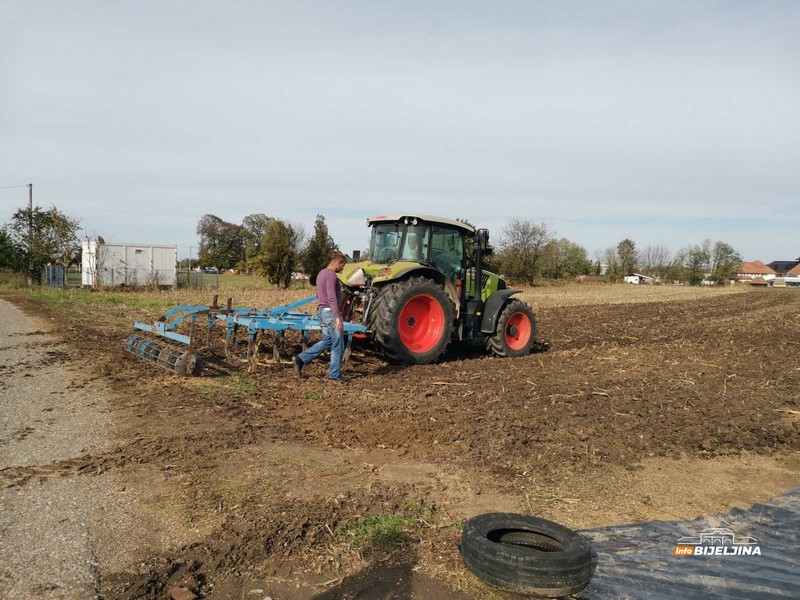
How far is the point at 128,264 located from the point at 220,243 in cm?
4060

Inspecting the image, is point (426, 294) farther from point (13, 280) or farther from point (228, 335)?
point (13, 280)

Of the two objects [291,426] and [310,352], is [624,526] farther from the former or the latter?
[310,352]

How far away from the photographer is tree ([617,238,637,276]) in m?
74.6

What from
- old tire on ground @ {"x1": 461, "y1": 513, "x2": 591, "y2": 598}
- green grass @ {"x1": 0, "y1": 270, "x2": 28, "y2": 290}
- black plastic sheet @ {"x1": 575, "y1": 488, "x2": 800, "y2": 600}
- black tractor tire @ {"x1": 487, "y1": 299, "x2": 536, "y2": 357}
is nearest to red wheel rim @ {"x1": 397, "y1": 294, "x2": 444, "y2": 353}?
black tractor tire @ {"x1": 487, "y1": 299, "x2": 536, "y2": 357}

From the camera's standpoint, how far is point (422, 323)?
9.48 m

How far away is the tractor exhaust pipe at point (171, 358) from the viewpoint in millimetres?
7832

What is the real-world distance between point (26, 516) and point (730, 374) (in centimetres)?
895

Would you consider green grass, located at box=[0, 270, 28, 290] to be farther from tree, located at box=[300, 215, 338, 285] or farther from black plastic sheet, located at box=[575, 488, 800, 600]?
black plastic sheet, located at box=[575, 488, 800, 600]

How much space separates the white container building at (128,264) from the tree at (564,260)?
30883mm

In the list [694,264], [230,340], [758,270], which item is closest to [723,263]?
[694,264]

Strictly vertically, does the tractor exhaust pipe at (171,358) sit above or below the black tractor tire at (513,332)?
below

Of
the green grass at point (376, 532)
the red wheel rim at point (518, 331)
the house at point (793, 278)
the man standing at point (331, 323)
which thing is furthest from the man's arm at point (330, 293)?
the house at point (793, 278)

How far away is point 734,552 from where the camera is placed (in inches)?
138

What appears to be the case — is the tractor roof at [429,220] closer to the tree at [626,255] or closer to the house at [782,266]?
the tree at [626,255]
